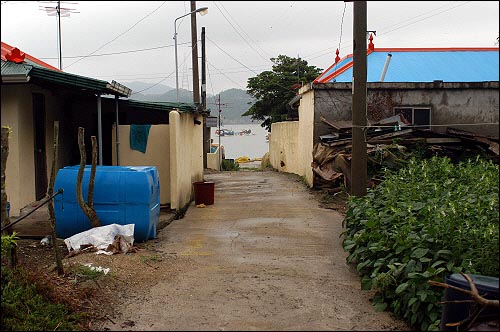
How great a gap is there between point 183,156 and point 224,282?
6.75 m

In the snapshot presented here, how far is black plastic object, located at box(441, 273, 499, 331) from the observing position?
3924 mm

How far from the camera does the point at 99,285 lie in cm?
600

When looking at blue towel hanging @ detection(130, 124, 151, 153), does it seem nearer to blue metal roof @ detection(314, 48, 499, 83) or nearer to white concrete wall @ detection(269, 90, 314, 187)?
white concrete wall @ detection(269, 90, 314, 187)

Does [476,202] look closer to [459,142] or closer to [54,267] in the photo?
[54,267]

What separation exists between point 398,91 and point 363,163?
21.5 ft

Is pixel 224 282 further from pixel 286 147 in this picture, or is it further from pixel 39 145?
pixel 286 147

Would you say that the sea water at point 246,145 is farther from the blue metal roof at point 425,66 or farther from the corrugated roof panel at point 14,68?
the corrugated roof panel at point 14,68

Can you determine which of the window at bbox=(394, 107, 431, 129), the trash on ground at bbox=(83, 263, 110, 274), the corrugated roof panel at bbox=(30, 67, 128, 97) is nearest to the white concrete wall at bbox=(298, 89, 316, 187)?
the window at bbox=(394, 107, 431, 129)

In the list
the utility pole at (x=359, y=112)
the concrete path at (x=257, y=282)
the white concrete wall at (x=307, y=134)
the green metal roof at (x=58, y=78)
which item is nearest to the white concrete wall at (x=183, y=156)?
the concrete path at (x=257, y=282)

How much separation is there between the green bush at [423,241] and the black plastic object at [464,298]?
381 millimetres

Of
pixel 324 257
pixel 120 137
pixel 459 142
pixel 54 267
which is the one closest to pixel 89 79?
pixel 120 137

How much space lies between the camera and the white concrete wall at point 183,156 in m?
11.7

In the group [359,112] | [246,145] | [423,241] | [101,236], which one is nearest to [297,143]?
[359,112]

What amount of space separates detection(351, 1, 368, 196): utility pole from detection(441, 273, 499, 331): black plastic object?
16.4 ft
